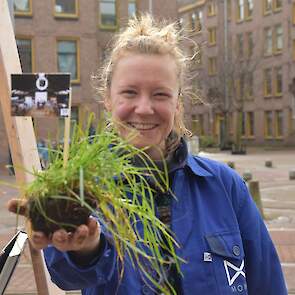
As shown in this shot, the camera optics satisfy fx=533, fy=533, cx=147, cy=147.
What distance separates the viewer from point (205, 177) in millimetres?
1997

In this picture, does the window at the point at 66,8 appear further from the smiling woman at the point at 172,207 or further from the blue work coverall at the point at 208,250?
the blue work coverall at the point at 208,250

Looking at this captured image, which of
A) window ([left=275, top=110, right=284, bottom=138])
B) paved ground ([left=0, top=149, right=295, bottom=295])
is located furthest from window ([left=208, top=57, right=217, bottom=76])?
paved ground ([left=0, top=149, right=295, bottom=295])

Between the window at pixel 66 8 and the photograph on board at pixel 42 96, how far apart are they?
84.5ft

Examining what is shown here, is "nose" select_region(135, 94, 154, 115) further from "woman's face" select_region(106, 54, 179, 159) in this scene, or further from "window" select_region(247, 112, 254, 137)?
"window" select_region(247, 112, 254, 137)

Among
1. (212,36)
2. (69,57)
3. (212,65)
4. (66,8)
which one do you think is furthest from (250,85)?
(66,8)

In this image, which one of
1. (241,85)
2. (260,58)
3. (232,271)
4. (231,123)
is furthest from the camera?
(231,123)

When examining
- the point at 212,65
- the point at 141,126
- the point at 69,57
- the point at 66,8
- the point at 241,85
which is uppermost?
the point at 66,8

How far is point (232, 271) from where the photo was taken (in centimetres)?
190

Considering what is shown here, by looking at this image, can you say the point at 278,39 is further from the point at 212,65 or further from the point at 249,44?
the point at 212,65

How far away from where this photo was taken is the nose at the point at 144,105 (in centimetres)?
179

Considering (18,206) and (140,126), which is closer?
(18,206)

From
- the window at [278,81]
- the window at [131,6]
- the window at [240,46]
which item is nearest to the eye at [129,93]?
the window at [131,6]

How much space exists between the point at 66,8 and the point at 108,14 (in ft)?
7.58

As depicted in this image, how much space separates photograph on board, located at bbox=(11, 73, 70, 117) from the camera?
1983 millimetres
